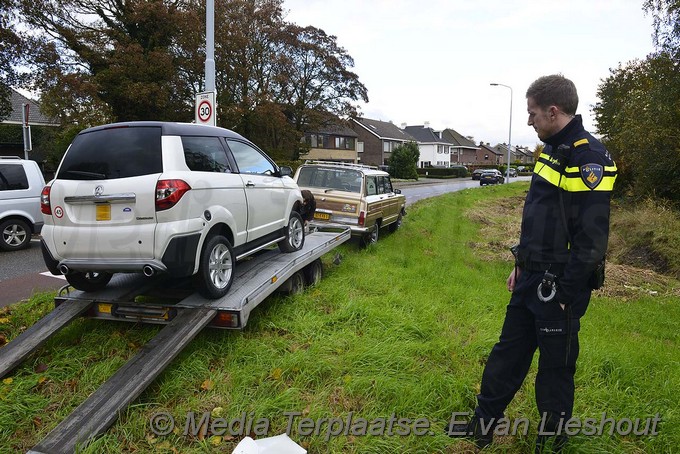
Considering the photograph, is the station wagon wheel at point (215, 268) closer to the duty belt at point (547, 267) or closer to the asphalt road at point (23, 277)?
the duty belt at point (547, 267)

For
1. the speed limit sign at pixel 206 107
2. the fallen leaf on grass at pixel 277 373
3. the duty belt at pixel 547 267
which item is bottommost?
the fallen leaf on grass at pixel 277 373

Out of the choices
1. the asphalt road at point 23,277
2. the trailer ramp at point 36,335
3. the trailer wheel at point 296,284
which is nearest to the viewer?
the trailer ramp at point 36,335

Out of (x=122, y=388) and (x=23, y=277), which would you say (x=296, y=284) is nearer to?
(x=122, y=388)

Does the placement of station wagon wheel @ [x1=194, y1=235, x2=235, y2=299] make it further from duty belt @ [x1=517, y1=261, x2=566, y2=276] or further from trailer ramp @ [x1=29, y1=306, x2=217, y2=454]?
duty belt @ [x1=517, y1=261, x2=566, y2=276]

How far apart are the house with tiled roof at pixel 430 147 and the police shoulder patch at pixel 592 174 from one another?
7356 centimetres

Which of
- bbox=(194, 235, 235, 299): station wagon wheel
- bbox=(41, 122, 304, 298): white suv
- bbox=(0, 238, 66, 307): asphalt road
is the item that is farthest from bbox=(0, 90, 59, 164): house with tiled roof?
bbox=(194, 235, 235, 299): station wagon wheel

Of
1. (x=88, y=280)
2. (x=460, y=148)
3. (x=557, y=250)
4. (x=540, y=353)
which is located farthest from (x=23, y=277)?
(x=460, y=148)

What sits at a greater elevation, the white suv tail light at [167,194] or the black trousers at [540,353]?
the white suv tail light at [167,194]

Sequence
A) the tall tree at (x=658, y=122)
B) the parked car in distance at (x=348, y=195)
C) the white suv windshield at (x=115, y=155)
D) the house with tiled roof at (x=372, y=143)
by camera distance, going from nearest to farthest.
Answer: the white suv windshield at (x=115, y=155)
the parked car in distance at (x=348, y=195)
the tall tree at (x=658, y=122)
the house with tiled roof at (x=372, y=143)

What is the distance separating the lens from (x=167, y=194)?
12.3 ft

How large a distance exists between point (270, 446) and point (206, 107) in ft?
22.9

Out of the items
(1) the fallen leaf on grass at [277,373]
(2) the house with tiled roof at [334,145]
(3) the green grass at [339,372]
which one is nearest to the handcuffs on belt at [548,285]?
(3) the green grass at [339,372]

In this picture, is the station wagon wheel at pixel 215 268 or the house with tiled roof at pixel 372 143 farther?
the house with tiled roof at pixel 372 143

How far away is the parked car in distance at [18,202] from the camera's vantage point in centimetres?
863
